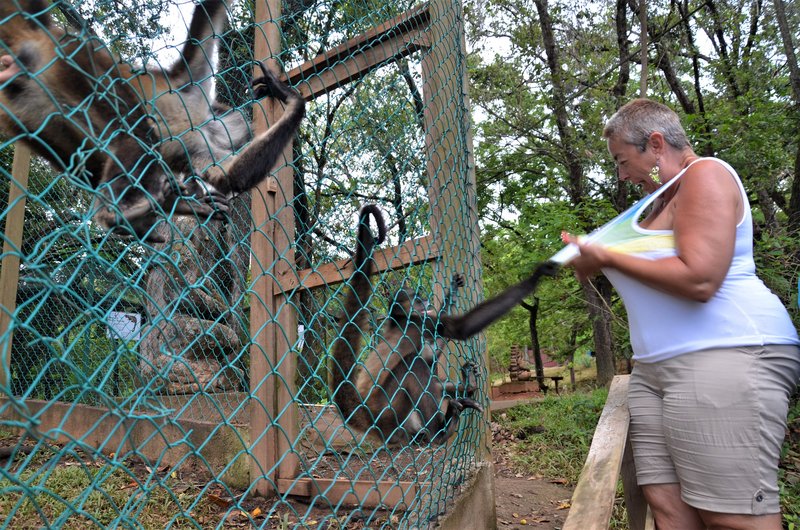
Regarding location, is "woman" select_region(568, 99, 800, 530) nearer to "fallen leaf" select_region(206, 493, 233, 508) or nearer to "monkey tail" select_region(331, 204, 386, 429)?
"monkey tail" select_region(331, 204, 386, 429)

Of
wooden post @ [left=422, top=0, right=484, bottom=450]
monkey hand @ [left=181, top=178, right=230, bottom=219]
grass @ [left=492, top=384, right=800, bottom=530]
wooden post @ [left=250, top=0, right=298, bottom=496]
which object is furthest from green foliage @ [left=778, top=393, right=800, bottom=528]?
monkey hand @ [left=181, top=178, right=230, bottom=219]

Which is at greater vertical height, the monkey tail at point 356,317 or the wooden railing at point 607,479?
the monkey tail at point 356,317

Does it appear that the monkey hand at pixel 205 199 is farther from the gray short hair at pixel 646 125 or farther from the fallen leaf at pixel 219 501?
the fallen leaf at pixel 219 501

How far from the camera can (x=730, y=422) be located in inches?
72.9

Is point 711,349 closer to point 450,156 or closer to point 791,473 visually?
point 450,156

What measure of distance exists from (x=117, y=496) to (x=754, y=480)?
3349mm

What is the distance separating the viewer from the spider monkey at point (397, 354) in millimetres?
2738

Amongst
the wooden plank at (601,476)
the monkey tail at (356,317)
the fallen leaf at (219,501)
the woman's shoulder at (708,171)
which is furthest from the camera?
the fallen leaf at (219,501)

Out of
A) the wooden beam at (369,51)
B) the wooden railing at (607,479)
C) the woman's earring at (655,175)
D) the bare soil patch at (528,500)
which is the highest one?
the wooden beam at (369,51)

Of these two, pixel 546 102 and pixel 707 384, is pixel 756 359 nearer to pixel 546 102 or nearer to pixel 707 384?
pixel 707 384

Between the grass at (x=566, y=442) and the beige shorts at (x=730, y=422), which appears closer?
the beige shorts at (x=730, y=422)

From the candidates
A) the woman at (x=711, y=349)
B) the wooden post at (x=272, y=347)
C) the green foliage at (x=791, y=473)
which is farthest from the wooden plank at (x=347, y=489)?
the green foliage at (x=791, y=473)

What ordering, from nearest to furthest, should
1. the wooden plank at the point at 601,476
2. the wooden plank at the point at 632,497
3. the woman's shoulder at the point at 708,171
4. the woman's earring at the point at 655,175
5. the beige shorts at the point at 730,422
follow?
the wooden plank at the point at 601,476 < the beige shorts at the point at 730,422 < the woman's shoulder at the point at 708,171 < the woman's earring at the point at 655,175 < the wooden plank at the point at 632,497

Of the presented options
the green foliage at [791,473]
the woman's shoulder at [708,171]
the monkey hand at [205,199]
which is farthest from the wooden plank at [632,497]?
the monkey hand at [205,199]
